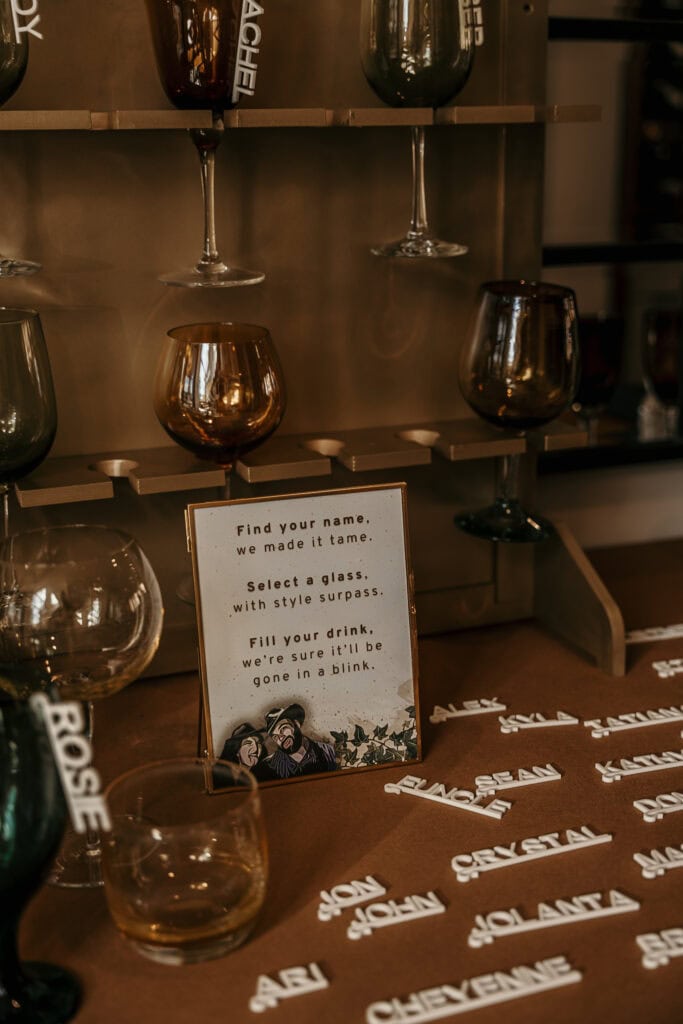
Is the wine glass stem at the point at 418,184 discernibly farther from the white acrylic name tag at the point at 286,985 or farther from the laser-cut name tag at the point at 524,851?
the white acrylic name tag at the point at 286,985

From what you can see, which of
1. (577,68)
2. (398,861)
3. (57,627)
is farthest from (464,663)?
(577,68)

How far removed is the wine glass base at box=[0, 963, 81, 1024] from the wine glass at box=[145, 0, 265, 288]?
642 mm

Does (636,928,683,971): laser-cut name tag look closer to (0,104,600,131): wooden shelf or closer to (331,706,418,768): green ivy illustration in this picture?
(331,706,418,768): green ivy illustration

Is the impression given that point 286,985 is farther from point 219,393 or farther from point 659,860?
point 219,393

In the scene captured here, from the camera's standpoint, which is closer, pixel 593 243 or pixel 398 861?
pixel 398 861

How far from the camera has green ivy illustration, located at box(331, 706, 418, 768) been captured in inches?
45.6

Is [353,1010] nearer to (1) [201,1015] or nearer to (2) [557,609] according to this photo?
(1) [201,1015]

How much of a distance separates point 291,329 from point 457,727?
1.63ft

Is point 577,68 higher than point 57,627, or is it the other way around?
point 577,68

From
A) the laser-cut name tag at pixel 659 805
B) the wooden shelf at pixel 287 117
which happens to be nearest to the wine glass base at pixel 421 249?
the wooden shelf at pixel 287 117

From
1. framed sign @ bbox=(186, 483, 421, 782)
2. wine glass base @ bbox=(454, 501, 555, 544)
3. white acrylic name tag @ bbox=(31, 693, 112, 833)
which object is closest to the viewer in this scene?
white acrylic name tag @ bbox=(31, 693, 112, 833)

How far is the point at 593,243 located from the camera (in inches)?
65.2

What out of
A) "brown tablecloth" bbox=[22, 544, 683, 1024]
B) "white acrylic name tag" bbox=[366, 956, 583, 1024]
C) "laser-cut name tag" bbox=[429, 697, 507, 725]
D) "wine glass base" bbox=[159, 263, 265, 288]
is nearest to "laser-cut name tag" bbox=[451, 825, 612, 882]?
"brown tablecloth" bbox=[22, 544, 683, 1024]

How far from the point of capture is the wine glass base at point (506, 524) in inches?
54.1
